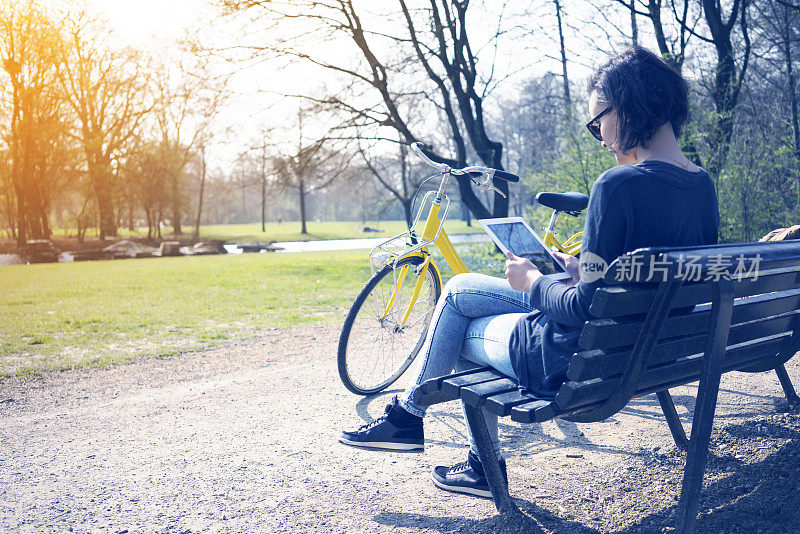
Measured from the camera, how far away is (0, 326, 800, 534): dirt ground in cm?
242

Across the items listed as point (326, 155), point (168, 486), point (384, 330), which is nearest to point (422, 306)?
point (384, 330)

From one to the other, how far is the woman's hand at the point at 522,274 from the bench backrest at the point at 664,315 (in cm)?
31

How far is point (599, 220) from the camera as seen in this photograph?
193cm

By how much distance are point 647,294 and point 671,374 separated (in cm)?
43

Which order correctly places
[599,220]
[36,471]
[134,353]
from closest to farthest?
[599,220]
[36,471]
[134,353]

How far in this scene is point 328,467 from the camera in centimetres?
298

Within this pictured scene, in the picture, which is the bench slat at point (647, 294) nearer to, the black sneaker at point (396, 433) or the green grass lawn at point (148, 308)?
the black sneaker at point (396, 433)

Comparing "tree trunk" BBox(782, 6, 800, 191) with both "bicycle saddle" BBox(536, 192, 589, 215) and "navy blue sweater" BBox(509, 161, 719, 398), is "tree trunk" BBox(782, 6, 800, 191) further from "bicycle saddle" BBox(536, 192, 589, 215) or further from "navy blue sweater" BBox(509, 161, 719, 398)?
"navy blue sweater" BBox(509, 161, 719, 398)

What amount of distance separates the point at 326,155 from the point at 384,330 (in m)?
12.3

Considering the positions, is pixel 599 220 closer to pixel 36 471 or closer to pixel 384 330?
pixel 384 330

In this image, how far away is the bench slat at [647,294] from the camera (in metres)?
1.80

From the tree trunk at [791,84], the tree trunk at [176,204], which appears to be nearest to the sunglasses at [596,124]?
the tree trunk at [791,84]

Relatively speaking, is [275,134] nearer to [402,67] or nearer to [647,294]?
[402,67]

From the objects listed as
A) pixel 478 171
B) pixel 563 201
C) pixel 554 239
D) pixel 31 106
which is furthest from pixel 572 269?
pixel 31 106
